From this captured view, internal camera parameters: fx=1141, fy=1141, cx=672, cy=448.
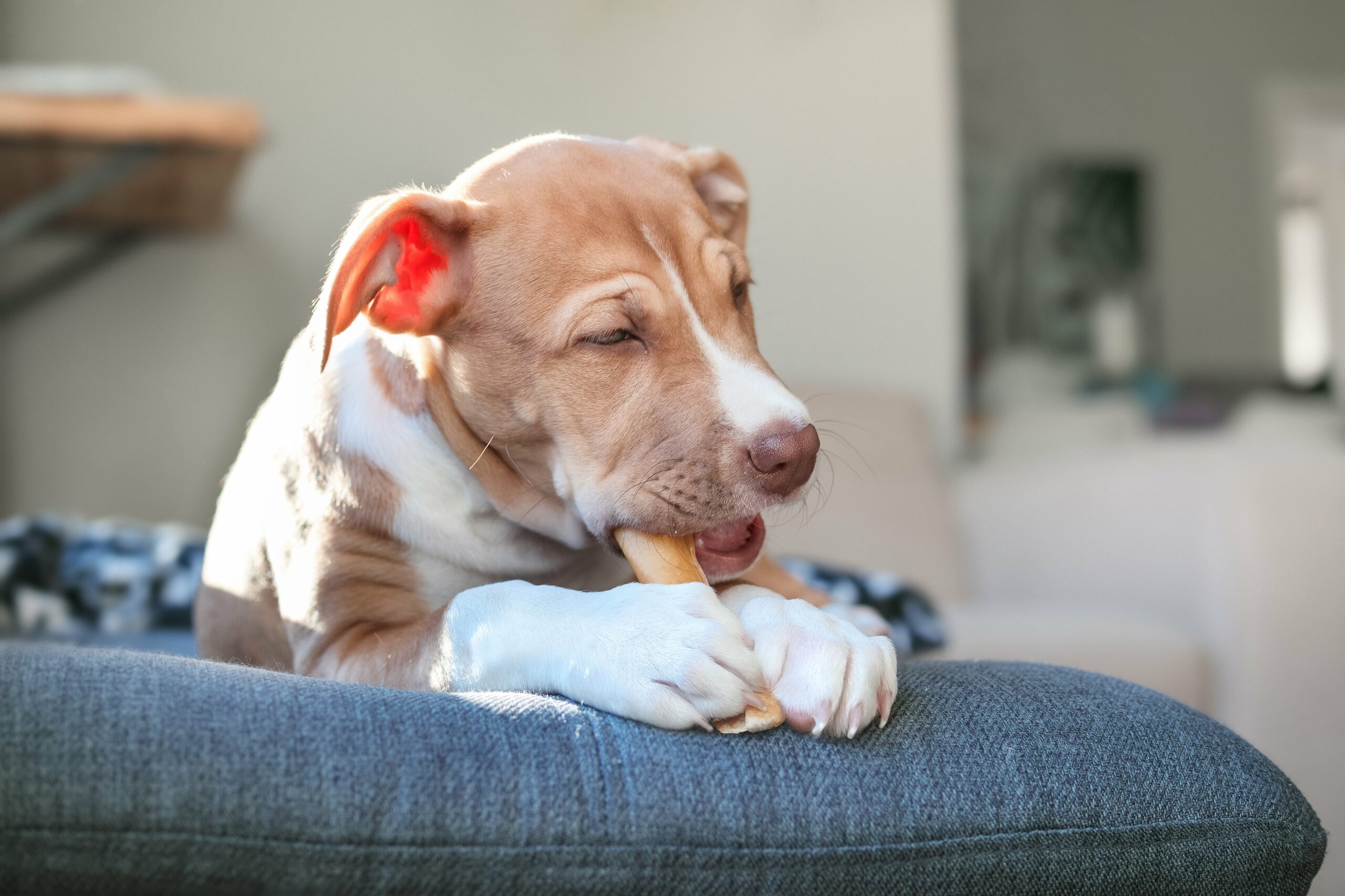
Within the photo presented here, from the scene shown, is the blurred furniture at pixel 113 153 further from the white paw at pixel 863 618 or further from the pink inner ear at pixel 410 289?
the white paw at pixel 863 618

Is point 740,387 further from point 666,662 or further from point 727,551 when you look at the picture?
point 666,662

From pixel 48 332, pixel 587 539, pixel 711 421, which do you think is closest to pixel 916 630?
pixel 587 539

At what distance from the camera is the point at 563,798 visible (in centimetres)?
84

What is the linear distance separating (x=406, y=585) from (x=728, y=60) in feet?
9.81

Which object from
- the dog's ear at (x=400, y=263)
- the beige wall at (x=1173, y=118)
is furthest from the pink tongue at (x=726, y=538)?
the beige wall at (x=1173, y=118)

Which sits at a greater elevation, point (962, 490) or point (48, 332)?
point (48, 332)

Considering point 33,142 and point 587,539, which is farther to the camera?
point 33,142

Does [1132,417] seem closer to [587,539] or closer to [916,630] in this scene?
[916,630]

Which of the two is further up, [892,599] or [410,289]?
[410,289]

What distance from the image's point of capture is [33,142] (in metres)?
2.81

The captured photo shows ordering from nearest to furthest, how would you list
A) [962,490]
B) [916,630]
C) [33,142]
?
1. [916,630]
2. [33,142]
3. [962,490]

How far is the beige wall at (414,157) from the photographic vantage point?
356 centimetres

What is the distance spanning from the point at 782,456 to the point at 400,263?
486 mm

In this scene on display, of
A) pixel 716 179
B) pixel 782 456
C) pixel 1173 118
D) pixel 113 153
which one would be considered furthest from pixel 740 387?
pixel 1173 118
